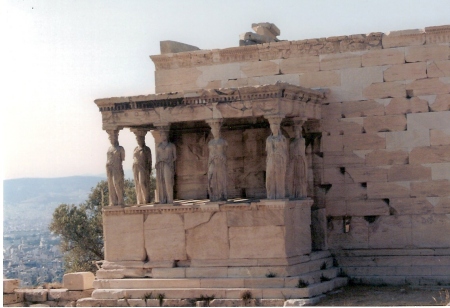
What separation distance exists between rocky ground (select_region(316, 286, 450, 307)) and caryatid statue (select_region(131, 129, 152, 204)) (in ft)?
12.2

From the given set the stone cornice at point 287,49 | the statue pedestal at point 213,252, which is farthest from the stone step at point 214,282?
the stone cornice at point 287,49

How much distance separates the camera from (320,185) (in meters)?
18.8

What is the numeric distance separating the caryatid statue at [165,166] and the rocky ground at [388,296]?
315cm

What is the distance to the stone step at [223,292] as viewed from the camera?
1650 centimetres

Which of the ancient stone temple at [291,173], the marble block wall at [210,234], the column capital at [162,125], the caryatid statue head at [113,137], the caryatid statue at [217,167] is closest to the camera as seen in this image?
the marble block wall at [210,234]

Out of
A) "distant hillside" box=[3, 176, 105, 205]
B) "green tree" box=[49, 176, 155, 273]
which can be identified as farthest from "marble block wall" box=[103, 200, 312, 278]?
"distant hillside" box=[3, 176, 105, 205]

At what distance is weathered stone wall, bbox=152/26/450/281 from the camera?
1809cm

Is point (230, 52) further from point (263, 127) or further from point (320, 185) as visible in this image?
point (320, 185)

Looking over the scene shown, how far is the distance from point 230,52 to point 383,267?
15.6 feet

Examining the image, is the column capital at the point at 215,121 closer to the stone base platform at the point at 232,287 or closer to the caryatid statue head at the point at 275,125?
the caryatid statue head at the point at 275,125

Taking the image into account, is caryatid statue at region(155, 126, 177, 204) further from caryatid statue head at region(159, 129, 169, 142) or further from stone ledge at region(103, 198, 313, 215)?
stone ledge at region(103, 198, 313, 215)

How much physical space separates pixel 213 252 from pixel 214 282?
1.73 ft

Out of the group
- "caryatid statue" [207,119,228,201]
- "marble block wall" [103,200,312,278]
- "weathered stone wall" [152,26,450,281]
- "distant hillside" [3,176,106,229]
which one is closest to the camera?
"marble block wall" [103,200,312,278]

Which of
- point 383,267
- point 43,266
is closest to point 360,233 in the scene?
point 383,267
